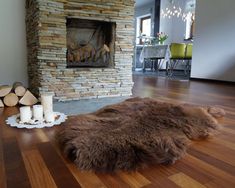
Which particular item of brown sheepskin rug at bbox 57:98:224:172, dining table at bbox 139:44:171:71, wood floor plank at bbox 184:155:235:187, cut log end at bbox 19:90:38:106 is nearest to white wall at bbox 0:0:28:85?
cut log end at bbox 19:90:38:106

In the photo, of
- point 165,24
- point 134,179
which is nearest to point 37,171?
point 134,179

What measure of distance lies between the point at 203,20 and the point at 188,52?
1000 mm

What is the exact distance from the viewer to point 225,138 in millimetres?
1258

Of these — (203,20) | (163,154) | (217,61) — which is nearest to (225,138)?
(163,154)

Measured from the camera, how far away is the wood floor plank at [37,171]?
765 millimetres

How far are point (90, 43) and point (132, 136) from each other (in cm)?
183

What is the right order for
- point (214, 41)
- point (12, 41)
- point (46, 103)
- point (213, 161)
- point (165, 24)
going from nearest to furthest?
point (213, 161) < point (46, 103) < point (12, 41) < point (214, 41) < point (165, 24)

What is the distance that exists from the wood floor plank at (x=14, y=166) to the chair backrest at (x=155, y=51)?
447 centimetres

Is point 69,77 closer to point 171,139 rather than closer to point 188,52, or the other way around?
point 171,139

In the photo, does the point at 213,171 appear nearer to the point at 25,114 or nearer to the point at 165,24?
the point at 25,114

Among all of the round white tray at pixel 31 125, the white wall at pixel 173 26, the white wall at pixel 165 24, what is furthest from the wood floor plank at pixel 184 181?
the white wall at pixel 165 24

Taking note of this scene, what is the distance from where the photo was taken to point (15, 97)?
206cm

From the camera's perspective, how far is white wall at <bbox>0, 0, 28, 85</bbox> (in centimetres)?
256

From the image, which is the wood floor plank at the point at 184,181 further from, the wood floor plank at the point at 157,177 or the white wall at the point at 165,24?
the white wall at the point at 165,24
